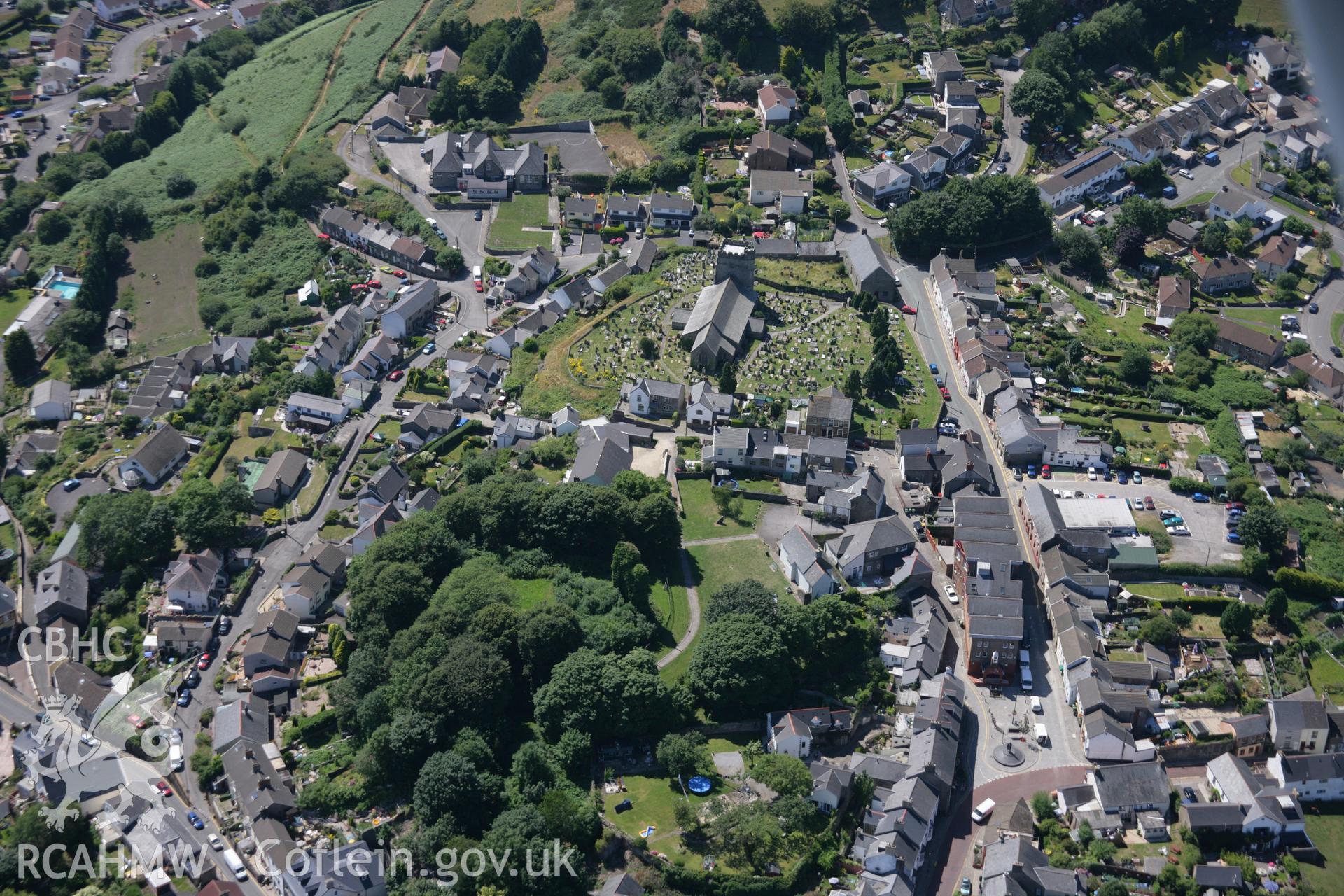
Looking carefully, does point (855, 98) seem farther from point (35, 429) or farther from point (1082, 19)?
point (35, 429)

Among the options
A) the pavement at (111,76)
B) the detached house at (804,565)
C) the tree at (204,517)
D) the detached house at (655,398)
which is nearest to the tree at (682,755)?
the detached house at (804,565)

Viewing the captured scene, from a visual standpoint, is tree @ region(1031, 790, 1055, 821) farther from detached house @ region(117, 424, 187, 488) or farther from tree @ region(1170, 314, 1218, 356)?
detached house @ region(117, 424, 187, 488)

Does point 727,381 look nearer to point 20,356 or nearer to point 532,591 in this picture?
point 532,591

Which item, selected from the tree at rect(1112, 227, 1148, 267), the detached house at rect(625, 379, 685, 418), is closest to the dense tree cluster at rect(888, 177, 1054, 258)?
the tree at rect(1112, 227, 1148, 267)

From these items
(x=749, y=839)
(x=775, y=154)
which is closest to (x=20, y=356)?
(x=775, y=154)

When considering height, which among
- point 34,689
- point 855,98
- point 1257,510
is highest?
point 855,98

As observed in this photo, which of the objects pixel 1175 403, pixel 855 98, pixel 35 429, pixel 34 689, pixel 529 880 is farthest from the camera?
pixel 855 98

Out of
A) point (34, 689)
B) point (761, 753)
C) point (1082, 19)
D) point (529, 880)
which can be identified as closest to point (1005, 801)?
point (761, 753)
